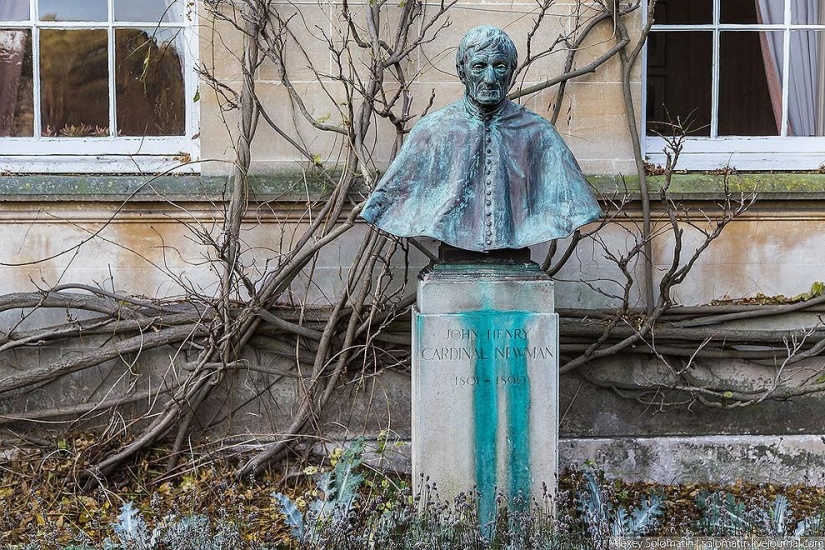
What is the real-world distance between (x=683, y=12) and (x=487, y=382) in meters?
2.87

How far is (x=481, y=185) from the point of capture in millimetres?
4520

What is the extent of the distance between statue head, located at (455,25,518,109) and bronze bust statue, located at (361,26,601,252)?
0.21 ft

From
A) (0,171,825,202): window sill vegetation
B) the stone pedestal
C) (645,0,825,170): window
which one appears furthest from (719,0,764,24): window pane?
the stone pedestal

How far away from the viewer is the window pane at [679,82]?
239 inches

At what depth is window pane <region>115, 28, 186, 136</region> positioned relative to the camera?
580 centimetres

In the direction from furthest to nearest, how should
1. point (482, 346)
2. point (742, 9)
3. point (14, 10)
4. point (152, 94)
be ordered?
point (742, 9) → point (152, 94) → point (14, 10) → point (482, 346)

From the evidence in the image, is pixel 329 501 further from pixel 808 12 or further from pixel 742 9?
pixel 808 12

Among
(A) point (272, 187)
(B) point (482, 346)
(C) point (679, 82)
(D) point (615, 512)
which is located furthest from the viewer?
(C) point (679, 82)

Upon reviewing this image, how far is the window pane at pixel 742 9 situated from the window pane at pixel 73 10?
353cm

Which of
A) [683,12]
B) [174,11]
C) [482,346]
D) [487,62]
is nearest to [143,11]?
[174,11]

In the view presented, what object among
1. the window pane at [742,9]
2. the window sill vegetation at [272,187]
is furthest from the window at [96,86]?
the window pane at [742,9]

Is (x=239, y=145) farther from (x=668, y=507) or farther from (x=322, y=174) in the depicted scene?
(x=668, y=507)

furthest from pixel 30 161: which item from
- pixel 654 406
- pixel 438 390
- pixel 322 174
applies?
pixel 654 406

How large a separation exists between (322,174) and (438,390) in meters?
1.69
